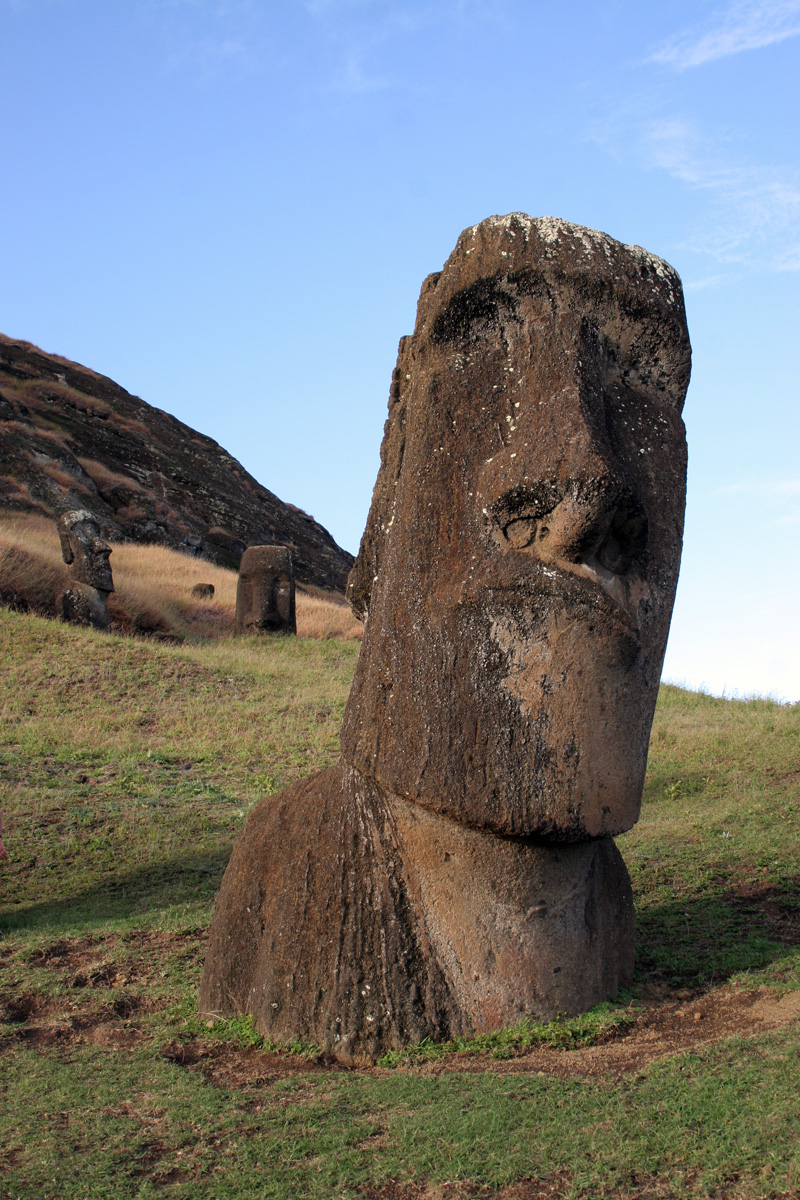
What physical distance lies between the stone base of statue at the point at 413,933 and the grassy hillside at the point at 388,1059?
0.41 feet

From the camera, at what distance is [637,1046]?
3.97 metres

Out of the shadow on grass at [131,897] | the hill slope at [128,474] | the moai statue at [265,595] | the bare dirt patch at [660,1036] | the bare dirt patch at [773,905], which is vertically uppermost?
the hill slope at [128,474]

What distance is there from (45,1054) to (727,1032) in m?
2.65

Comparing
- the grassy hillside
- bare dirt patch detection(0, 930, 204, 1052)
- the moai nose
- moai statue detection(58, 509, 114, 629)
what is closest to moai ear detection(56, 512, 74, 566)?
moai statue detection(58, 509, 114, 629)

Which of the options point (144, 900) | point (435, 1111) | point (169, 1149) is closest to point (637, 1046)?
point (435, 1111)

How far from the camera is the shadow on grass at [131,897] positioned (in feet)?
22.7

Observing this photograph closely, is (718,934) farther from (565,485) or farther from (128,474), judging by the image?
(128,474)

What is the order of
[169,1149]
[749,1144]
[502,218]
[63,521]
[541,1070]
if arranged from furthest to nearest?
1. [63,521]
2. [502,218]
3. [541,1070]
4. [169,1149]
5. [749,1144]

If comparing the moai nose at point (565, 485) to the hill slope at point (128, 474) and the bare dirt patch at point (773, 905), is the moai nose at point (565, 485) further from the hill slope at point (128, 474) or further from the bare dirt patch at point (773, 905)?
the hill slope at point (128, 474)

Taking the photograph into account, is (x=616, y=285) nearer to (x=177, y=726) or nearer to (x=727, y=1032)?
(x=727, y=1032)

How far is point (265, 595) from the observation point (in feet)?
71.9

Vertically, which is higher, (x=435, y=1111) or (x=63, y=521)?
(x=63, y=521)

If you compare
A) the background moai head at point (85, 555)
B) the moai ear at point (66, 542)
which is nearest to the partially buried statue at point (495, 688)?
the background moai head at point (85, 555)

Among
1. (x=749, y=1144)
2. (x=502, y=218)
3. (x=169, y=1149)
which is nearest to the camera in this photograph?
(x=749, y=1144)
